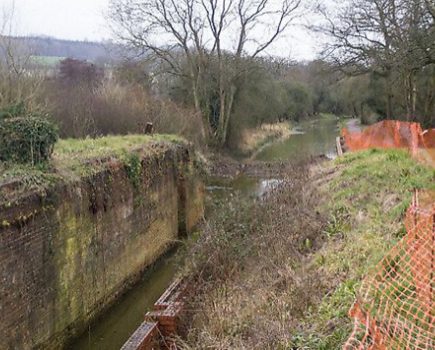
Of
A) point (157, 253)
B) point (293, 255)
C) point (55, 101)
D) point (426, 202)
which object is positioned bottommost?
A: point (157, 253)

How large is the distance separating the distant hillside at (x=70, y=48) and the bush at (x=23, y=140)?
20.8 ft

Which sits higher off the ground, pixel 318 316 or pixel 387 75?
pixel 387 75

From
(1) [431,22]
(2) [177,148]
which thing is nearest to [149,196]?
(2) [177,148]

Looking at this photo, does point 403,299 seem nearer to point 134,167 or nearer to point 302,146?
point 134,167

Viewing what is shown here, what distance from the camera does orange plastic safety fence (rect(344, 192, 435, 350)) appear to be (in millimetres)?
4762

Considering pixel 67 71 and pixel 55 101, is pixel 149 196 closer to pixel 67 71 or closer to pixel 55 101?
pixel 55 101

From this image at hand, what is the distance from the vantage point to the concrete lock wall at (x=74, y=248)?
8258mm

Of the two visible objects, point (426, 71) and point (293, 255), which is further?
point (426, 71)

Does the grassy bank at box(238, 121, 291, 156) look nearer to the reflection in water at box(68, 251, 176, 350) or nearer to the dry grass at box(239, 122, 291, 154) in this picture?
the dry grass at box(239, 122, 291, 154)

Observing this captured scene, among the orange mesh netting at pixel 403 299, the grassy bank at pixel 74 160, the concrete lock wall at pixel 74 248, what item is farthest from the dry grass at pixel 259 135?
the orange mesh netting at pixel 403 299

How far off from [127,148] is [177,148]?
3563 millimetres

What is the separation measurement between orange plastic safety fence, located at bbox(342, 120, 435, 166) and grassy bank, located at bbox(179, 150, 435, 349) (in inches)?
24.4

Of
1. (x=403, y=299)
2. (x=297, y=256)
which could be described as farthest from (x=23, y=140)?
(x=403, y=299)

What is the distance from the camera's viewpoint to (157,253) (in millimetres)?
14906
